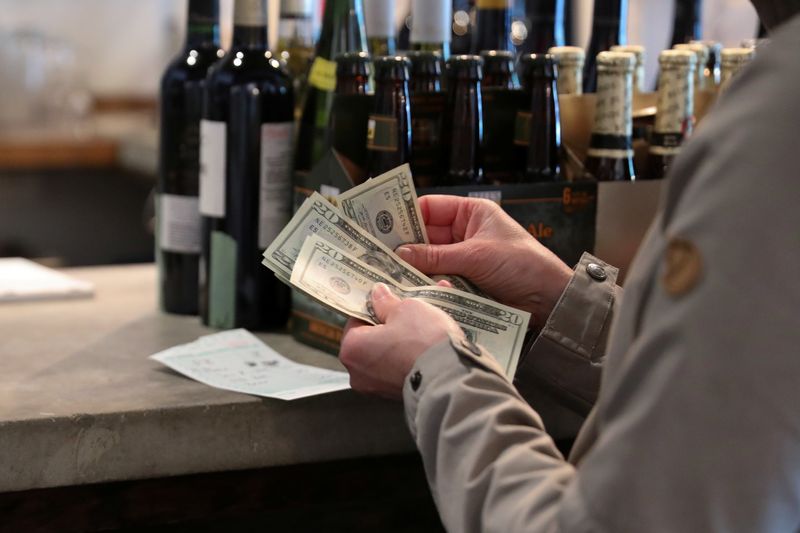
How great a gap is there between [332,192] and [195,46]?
38 cm

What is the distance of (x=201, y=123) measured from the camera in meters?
1.60

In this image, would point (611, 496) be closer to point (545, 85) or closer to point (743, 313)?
point (743, 313)

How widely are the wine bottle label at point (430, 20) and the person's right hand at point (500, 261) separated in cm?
39

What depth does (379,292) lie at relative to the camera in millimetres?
1124

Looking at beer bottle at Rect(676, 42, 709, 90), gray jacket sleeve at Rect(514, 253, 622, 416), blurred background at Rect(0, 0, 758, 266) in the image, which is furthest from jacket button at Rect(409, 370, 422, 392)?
blurred background at Rect(0, 0, 758, 266)

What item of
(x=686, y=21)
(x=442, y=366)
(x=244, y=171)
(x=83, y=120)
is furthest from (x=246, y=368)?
(x=83, y=120)

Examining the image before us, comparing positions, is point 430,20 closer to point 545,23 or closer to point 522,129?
point 522,129

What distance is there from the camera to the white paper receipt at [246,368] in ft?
4.29

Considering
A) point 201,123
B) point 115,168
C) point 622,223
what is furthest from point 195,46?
point 115,168

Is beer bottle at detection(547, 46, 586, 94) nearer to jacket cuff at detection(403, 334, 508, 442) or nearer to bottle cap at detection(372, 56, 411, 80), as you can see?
bottle cap at detection(372, 56, 411, 80)

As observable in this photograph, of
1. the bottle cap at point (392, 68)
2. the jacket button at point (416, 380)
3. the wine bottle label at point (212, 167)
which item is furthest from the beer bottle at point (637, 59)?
the jacket button at point (416, 380)

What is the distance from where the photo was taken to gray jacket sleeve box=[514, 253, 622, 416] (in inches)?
46.5

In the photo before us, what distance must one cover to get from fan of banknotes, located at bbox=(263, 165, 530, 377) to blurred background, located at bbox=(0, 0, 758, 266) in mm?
2719

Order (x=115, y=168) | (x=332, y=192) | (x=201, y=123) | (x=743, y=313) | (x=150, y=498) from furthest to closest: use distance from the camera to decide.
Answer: (x=115, y=168)
(x=201, y=123)
(x=332, y=192)
(x=150, y=498)
(x=743, y=313)
